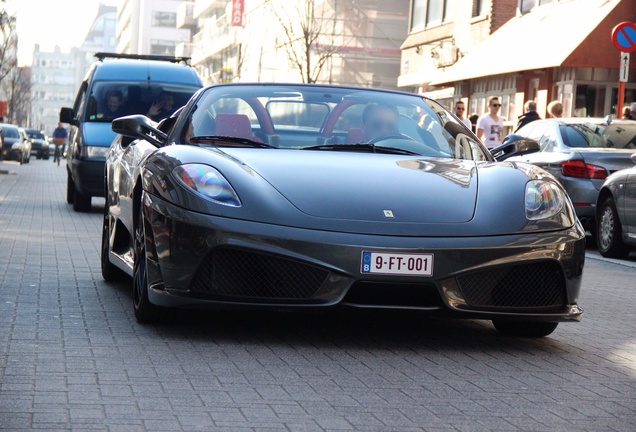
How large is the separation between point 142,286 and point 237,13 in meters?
65.9

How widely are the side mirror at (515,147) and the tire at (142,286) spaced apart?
6.96ft

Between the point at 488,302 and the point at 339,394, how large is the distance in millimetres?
1305

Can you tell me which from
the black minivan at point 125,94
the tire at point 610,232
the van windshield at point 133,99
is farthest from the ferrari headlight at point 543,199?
the van windshield at point 133,99

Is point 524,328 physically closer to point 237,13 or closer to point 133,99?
point 133,99

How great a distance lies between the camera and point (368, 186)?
612 centimetres

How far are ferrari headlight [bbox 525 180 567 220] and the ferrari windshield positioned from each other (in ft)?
2.65

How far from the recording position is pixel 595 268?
1201 cm

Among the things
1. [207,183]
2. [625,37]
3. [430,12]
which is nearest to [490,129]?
[625,37]

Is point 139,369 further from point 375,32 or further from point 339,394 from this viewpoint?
point 375,32

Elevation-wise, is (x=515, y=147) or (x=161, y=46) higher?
(x=161, y=46)

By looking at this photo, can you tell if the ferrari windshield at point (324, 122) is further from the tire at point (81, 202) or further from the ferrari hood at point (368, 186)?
the tire at point (81, 202)

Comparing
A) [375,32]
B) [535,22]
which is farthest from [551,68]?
[375,32]

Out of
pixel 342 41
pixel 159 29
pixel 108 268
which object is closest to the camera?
pixel 108 268

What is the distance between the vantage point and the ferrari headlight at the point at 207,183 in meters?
5.94
